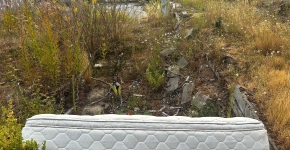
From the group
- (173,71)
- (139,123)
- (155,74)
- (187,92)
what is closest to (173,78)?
(173,71)

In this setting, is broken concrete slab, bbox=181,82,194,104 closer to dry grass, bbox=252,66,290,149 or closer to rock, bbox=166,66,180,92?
rock, bbox=166,66,180,92

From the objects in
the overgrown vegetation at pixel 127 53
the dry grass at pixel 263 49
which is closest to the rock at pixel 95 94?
the overgrown vegetation at pixel 127 53

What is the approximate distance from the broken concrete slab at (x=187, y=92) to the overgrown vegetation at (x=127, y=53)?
116 mm

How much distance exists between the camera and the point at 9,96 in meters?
3.85

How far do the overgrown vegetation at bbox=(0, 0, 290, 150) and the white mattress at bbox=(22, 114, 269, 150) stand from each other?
81 centimetres

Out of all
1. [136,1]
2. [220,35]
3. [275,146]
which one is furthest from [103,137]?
[136,1]

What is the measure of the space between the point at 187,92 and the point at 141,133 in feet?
6.41

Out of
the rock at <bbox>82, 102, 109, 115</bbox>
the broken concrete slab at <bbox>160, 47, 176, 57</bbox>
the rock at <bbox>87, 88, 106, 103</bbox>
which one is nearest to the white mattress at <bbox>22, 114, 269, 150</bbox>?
the rock at <bbox>82, 102, 109, 115</bbox>

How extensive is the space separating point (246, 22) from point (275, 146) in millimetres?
2783

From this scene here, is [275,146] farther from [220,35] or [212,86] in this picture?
[220,35]

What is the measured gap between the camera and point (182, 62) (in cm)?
433

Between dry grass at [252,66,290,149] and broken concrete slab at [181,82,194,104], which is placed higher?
dry grass at [252,66,290,149]

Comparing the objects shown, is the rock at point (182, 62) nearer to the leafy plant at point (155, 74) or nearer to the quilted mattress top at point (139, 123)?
the leafy plant at point (155, 74)

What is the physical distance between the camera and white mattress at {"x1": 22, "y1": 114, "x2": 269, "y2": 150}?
1863 millimetres
